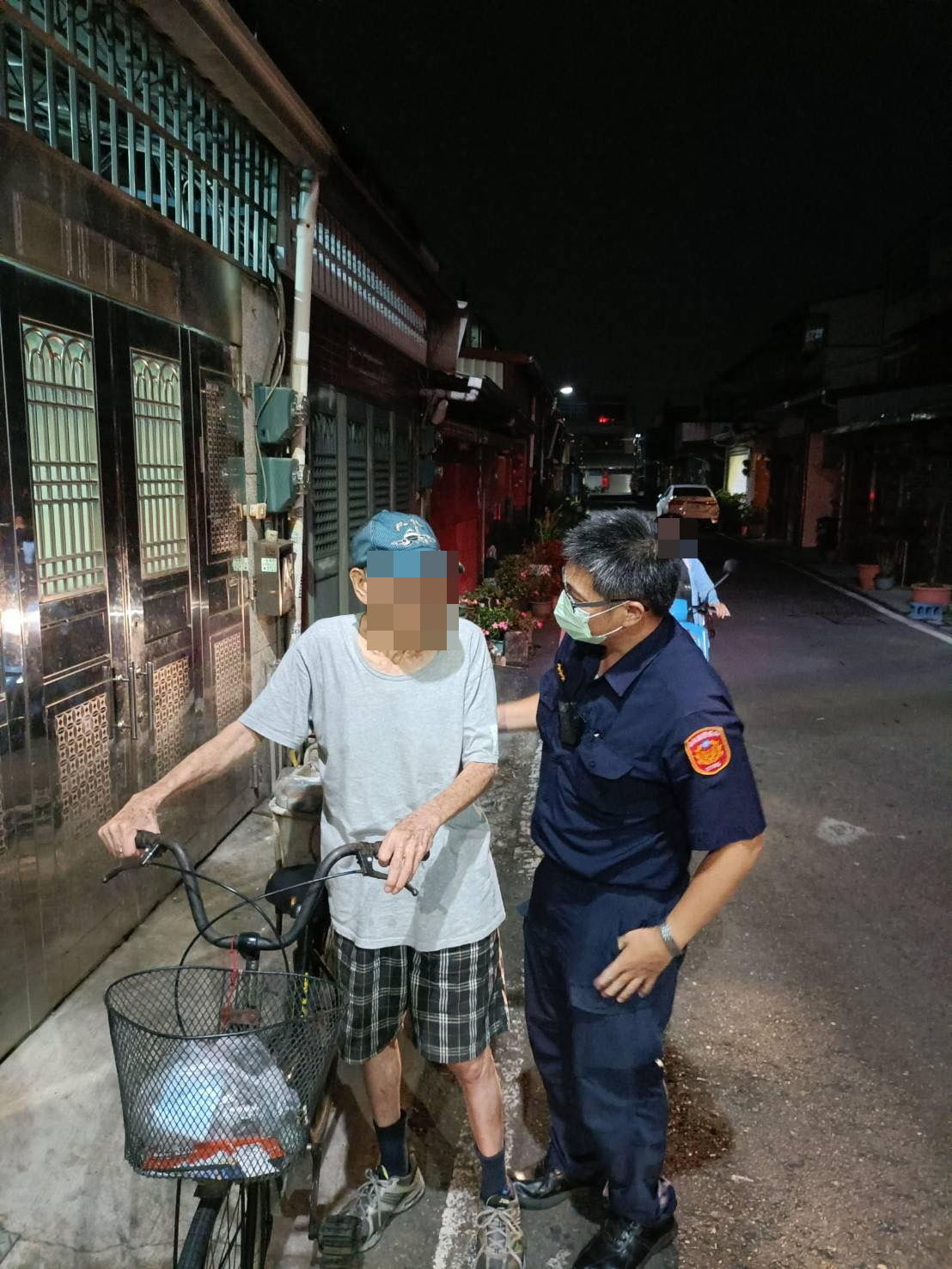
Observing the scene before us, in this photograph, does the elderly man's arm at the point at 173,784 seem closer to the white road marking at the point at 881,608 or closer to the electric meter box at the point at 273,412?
the electric meter box at the point at 273,412

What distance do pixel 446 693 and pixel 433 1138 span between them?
1.88 metres

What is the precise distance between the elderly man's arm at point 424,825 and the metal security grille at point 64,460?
7.15ft

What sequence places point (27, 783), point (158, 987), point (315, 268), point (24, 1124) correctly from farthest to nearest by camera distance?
point (315, 268) → point (27, 783) → point (24, 1124) → point (158, 987)

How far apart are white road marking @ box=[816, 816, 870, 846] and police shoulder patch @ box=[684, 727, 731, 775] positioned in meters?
4.15

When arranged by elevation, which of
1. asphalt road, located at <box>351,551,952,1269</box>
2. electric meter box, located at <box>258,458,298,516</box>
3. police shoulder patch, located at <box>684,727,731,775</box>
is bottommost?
asphalt road, located at <box>351,551,952,1269</box>

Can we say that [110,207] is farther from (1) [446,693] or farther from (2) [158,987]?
(2) [158,987]

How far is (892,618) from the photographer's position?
15.1 meters

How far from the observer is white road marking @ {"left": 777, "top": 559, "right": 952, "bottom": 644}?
534 inches

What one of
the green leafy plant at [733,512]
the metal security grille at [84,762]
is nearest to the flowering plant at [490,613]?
the metal security grille at [84,762]

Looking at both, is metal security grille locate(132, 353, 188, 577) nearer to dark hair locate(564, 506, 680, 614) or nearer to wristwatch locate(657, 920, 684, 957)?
dark hair locate(564, 506, 680, 614)

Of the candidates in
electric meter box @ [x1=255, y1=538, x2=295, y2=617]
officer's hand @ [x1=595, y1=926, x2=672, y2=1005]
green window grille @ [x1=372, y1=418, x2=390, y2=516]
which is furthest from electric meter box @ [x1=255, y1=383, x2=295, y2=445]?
officer's hand @ [x1=595, y1=926, x2=672, y2=1005]

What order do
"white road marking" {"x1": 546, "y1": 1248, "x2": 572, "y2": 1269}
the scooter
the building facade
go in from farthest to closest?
the scooter, the building facade, "white road marking" {"x1": 546, "y1": 1248, "x2": 572, "y2": 1269}

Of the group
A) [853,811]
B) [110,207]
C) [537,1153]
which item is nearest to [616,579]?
[537,1153]

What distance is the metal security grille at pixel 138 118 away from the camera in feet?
11.3
